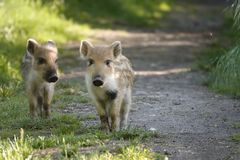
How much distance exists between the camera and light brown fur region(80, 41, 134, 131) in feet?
27.3

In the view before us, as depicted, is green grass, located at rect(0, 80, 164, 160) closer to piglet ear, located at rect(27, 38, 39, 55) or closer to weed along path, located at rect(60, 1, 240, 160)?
weed along path, located at rect(60, 1, 240, 160)

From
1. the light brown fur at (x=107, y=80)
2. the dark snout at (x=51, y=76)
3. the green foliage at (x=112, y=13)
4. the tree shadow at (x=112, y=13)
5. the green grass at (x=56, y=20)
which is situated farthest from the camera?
the green foliage at (x=112, y=13)

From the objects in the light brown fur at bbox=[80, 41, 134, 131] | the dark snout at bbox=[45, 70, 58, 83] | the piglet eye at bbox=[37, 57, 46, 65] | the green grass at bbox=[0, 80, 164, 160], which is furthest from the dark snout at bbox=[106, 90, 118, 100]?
the piglet eye at bbox=[37, 57, 46, 65]

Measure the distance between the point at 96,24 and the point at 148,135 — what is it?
50.9 ft

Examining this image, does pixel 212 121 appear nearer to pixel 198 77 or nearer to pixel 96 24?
pixel 198 77

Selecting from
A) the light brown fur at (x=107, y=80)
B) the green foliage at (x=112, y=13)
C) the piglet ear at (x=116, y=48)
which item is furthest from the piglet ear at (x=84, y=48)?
the green foliage at (x=112, y=13)

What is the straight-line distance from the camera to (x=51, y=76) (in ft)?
29.9

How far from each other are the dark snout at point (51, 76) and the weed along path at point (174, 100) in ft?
2.96

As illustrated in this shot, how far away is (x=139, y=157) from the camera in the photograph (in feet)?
23.2

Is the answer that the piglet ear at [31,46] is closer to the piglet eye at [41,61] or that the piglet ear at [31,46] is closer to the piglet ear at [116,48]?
the piglet eye at [41,61]

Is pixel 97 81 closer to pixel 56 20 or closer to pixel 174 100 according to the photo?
pixel 174 100

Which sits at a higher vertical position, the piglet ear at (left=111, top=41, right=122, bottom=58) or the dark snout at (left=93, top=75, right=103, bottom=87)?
the piglet ear at (left=111, top=41, right=122, bottom=58)

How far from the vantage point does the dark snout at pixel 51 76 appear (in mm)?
9086

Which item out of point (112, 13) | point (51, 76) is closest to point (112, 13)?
point (112, 13)
